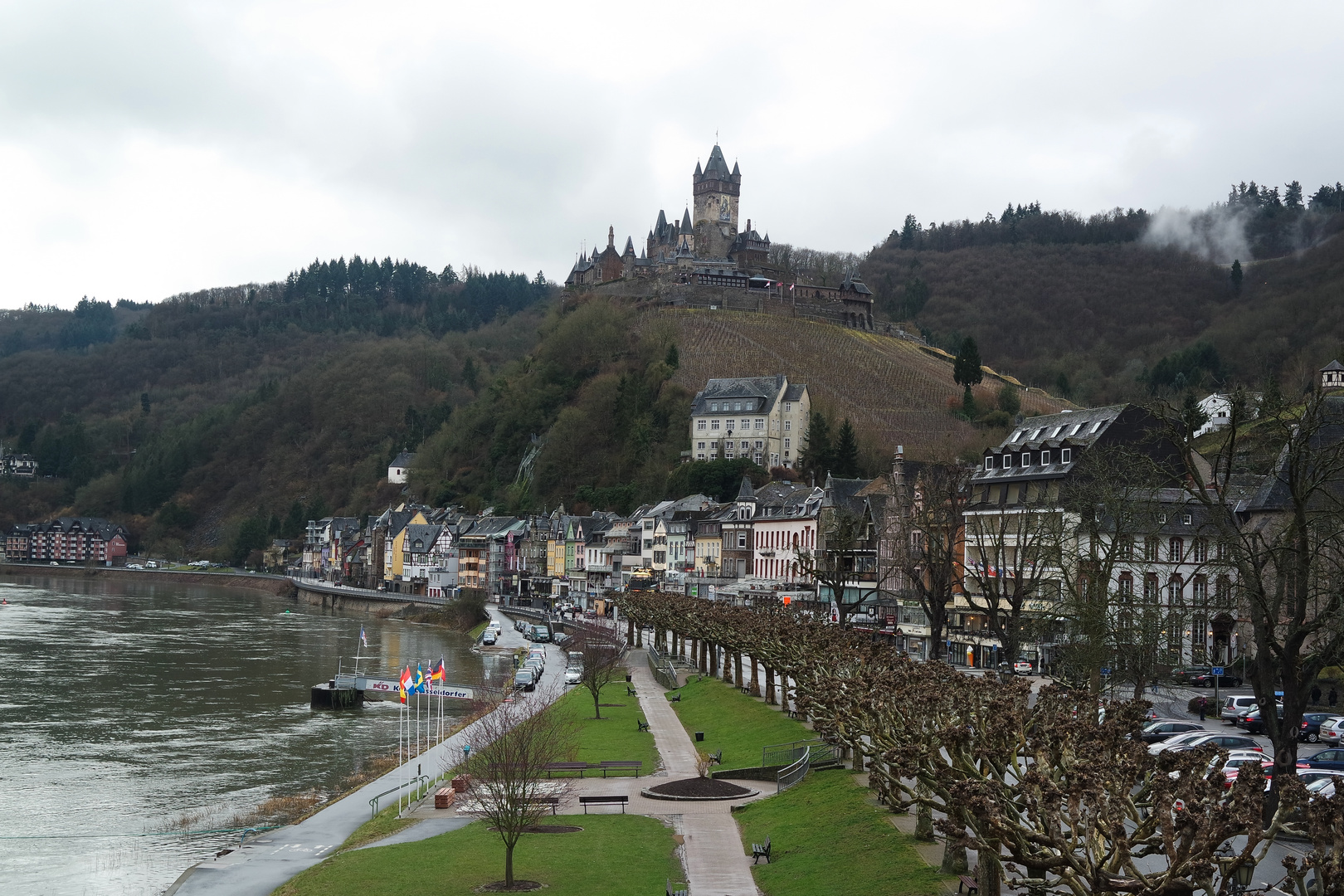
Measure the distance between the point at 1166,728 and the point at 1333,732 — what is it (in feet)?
18.7

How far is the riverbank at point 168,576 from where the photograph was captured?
17575cm

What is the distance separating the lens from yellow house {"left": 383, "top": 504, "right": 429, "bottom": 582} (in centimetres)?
16900

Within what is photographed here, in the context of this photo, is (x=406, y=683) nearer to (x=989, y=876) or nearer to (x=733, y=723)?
(x=733, y=723)

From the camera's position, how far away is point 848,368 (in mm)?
159375

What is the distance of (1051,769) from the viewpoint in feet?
63.9

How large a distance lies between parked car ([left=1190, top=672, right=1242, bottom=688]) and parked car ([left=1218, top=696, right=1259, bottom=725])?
281 inches

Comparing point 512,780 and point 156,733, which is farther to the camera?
point 156,733

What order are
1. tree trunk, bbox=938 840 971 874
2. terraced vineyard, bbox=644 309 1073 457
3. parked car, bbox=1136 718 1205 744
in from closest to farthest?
tree trunk, bbox=938 840 971 874, parked car, bbox=1136 718 1205 744, terraced vineyard, bbox=644 309 1073 457

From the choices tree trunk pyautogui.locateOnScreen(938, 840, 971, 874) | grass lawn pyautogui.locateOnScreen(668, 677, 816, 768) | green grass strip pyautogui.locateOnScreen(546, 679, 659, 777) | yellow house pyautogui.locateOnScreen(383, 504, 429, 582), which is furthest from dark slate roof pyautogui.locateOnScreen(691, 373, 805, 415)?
tree trunk pyautogui.locateOnScreen(938, 840, 971, 874)

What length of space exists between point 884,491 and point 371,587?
10222 cm

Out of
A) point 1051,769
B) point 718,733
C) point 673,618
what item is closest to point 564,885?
point 1051,769

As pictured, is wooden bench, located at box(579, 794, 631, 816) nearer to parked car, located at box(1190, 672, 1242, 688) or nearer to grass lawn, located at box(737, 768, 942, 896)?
grass lawn, located at box(737, 768, 942, 896)

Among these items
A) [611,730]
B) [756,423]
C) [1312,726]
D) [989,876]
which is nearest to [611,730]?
[611,730]

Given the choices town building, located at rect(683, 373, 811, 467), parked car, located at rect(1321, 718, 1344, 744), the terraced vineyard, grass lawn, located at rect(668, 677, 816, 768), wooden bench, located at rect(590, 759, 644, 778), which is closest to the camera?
parked car, located at rect(1321, 718, 1344, 744)
